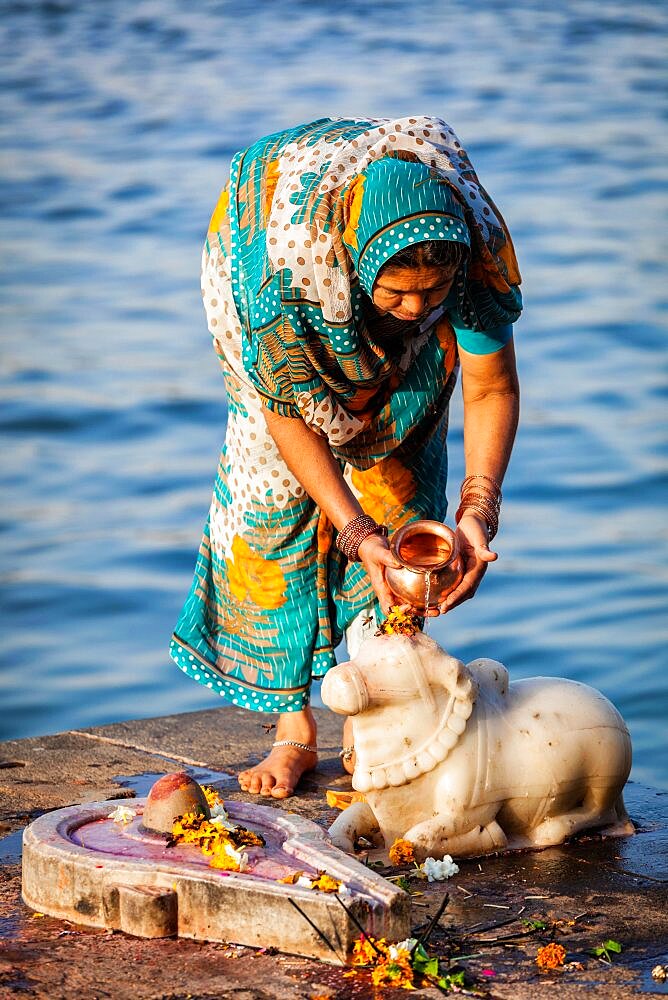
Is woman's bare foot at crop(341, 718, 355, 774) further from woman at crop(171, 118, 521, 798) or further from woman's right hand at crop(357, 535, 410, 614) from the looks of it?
woman's right hand at crop(357, 535, 410, 614)

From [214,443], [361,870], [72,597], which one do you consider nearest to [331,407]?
[361,870]

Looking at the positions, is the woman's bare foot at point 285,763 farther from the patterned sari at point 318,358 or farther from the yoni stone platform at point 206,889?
the yoni stone platform at point 206,889

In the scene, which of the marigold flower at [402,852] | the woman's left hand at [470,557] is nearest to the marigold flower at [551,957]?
the marigold flower at [402,852]

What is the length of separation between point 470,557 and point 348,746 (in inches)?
32.5

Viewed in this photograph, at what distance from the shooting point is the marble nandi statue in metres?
3.59

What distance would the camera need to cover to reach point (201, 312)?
12.9 metres

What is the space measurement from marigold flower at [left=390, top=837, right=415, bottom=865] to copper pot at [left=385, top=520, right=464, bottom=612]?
1.68 feet

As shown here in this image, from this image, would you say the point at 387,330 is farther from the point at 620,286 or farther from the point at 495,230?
the point at 620,286

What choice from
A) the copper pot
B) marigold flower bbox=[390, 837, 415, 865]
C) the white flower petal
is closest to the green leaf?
marigold flower bbox=[390, 837, 415, 865]

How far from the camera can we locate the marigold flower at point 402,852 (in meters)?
3.57

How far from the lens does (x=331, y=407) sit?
3.99 meters

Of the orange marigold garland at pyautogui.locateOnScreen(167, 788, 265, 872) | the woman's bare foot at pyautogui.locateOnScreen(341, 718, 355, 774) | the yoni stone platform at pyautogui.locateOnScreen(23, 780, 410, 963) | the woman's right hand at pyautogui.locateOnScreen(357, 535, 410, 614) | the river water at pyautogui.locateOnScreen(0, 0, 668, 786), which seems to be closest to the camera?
the yoni stone platform at pyautogui.locateOnScreen(23, 780, 410, 963)

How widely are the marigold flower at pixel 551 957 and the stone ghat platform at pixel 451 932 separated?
0.09ft

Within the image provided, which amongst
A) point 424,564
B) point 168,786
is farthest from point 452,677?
point 168,786
